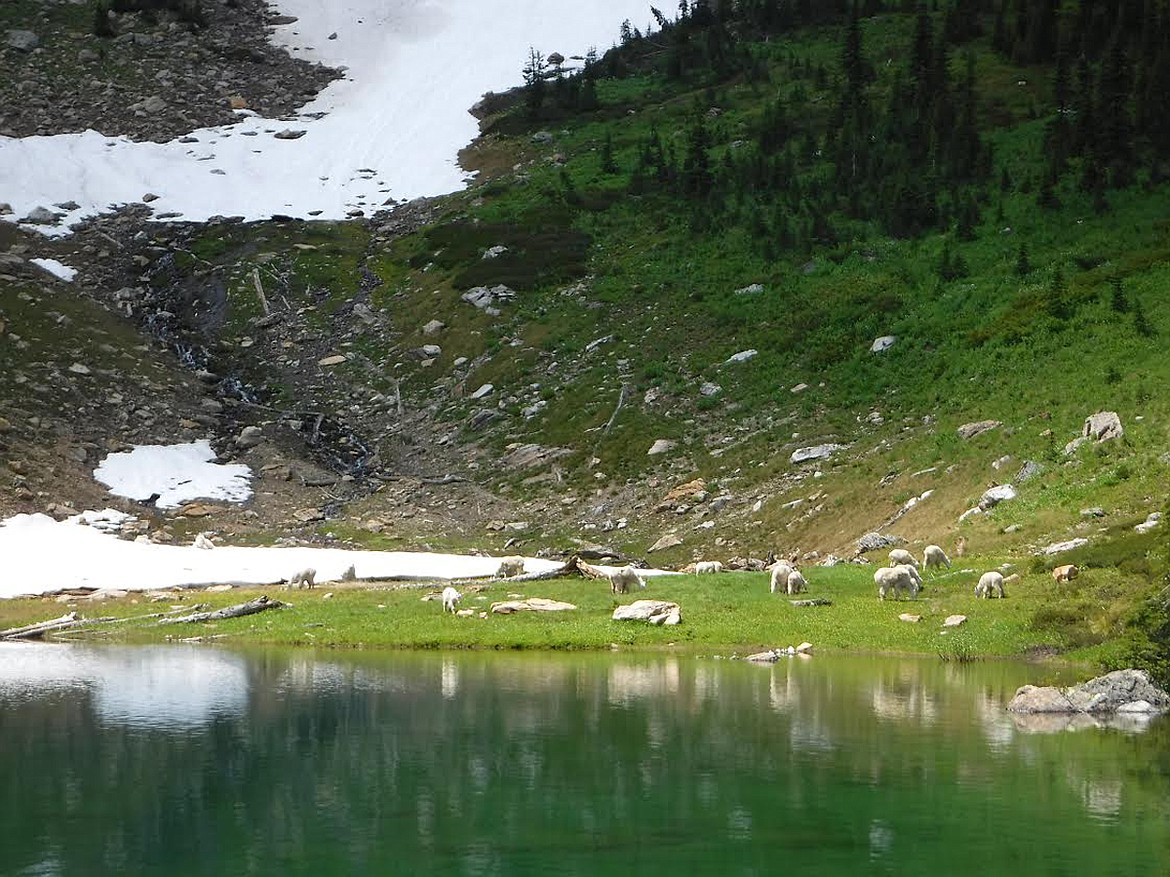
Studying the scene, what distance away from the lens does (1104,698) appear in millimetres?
26516

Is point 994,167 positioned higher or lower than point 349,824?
higher

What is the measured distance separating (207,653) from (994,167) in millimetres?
59841

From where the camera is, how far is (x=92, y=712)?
89.3 ft

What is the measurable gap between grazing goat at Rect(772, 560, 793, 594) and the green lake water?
7.05 metres

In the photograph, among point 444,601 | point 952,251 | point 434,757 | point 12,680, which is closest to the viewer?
point 434,757

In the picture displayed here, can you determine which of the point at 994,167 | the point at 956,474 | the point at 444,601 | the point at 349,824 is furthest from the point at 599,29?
the point at 349,824

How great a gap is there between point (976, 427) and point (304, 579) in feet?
89.5

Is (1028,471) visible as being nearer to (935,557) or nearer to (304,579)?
(935,557)

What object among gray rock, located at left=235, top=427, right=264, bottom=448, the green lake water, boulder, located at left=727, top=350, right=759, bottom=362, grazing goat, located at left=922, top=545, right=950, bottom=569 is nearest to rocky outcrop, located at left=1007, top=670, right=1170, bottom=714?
the green lake water

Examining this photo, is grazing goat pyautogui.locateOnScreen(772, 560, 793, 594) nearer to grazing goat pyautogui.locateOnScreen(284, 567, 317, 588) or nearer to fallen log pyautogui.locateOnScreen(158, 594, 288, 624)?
fallen log pyautogui.locateOnScreen(158, 594, 288, 624)

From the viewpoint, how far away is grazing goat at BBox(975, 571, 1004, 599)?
118 feet

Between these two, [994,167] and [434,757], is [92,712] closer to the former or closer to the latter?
[434,757]

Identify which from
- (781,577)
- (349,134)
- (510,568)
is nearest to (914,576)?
(781,577)

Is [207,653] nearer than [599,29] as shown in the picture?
Yes
